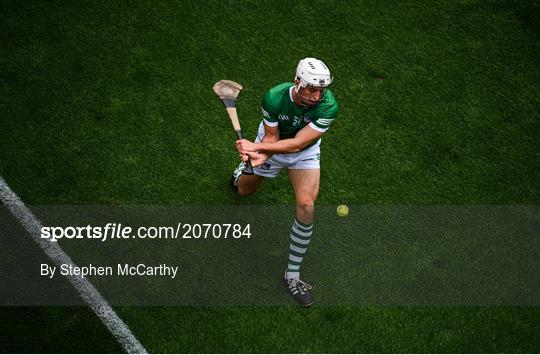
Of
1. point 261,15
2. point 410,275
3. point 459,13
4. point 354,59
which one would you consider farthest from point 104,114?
point 459,13

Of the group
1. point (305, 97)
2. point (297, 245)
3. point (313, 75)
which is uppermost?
point (313, 75)

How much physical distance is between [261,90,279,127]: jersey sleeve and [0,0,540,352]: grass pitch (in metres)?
1.34

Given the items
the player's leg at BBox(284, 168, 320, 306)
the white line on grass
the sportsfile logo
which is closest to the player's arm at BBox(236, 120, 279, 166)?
the player's leg at BBox(284, 168, 320, 306)

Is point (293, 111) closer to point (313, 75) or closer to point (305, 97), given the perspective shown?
point (305, 97)

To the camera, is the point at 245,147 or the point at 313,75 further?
the point at 245,147

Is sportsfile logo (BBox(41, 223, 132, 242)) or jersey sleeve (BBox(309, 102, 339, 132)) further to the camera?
sportsfile logo (BBox(41, 223, 132, 242))

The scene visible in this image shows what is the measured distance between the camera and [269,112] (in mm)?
5590

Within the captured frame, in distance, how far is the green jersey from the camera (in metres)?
5.50

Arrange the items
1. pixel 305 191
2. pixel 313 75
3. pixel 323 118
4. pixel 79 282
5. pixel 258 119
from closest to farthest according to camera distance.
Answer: pixel 313 75 < pixel 323 118 < pixel 305 191 < pixel 79 282 < pixel 258 119

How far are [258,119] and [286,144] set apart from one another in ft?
6.08

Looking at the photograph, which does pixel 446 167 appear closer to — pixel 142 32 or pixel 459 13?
pixel 459 13

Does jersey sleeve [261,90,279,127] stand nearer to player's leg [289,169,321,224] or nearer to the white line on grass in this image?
player's leg [289,169,321,224]

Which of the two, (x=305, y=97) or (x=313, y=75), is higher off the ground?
(x=313, y=75)
